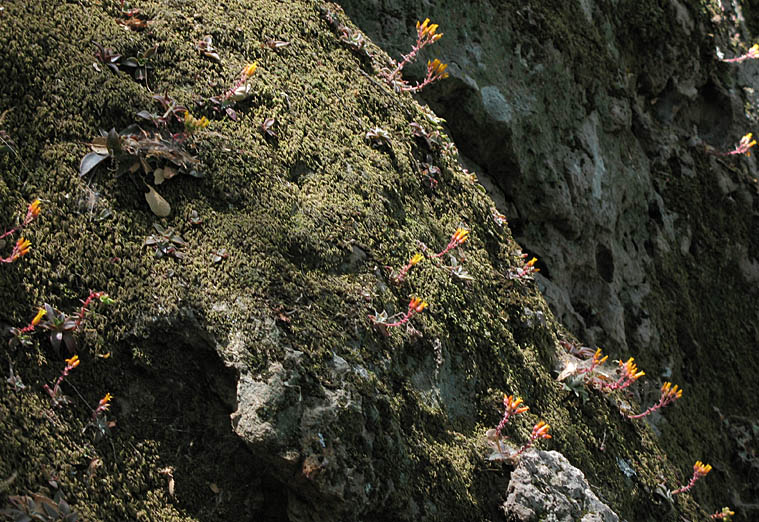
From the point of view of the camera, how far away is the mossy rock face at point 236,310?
2959mm

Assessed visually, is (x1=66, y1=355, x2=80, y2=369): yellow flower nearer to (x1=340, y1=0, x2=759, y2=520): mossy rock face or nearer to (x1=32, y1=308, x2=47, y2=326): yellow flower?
(x1=32, y1=308, x2=47, y2=326): yellow flower

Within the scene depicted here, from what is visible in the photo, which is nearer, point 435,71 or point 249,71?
point 249,71

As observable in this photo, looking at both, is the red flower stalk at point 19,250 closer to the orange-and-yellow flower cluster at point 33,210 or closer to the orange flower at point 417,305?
the orange-and-yellow flower cluster at point 33,210

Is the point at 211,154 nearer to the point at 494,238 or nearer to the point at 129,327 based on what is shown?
the point at 129,327

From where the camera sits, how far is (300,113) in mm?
4320

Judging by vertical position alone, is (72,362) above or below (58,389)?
above

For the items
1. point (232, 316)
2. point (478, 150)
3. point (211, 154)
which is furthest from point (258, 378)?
point (478, 150)

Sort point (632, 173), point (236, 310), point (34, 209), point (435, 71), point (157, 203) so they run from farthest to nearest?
1. point (632, 173)
2. point (435, 71)
3. point (157, 203)
4. point (236, 310)
5. point (34, 209)

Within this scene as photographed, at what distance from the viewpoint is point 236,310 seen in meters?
3.26

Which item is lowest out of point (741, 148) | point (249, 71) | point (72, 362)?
point (72, 362)

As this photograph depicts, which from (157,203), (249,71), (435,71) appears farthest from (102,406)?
(435,71)

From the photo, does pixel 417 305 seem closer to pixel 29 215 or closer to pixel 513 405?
pixel 513 405

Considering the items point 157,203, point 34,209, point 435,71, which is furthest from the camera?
point 435,71

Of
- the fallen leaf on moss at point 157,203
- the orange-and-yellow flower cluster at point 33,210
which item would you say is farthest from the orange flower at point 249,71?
the orange-and-yellow flower cluster at point 33,210
